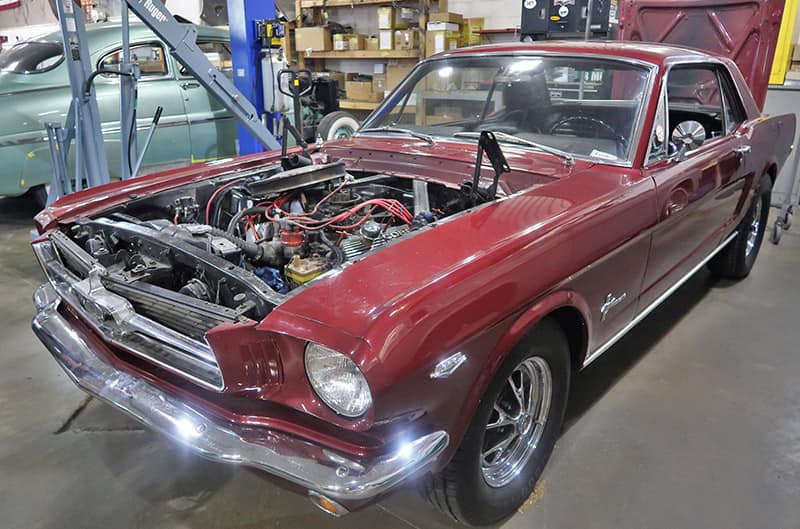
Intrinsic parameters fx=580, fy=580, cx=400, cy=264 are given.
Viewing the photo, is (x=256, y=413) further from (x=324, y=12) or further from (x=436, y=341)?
(x=324, y=12)

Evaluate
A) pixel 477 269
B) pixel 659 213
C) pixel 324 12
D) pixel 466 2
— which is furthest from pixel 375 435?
pixel 324 12

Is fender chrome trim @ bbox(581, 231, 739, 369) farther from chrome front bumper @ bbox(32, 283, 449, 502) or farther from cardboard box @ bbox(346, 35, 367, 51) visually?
cardboard box @ bbox(346, 35, 367, 51)

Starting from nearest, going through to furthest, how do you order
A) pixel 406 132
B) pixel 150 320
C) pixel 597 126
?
pixel 150 320 < pixel 597 126 < pixel 406 132

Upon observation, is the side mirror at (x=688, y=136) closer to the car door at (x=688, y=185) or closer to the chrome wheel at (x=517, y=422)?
the car door at (x=688, y=185)

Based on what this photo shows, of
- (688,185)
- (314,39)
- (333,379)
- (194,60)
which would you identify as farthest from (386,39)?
(333,379)

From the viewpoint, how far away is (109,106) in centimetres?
536

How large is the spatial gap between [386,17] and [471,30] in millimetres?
1170

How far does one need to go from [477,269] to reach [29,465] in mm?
1917

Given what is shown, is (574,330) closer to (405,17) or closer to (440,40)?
(440,40)

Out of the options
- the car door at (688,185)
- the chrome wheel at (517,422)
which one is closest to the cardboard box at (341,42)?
the car door at (688,185)

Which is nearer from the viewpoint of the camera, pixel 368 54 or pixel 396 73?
pixel 396 73

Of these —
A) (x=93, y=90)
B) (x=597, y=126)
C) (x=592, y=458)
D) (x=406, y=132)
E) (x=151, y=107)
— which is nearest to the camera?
(x=592, y=458)

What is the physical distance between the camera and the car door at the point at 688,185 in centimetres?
238

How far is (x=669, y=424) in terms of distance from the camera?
243 centimetres
